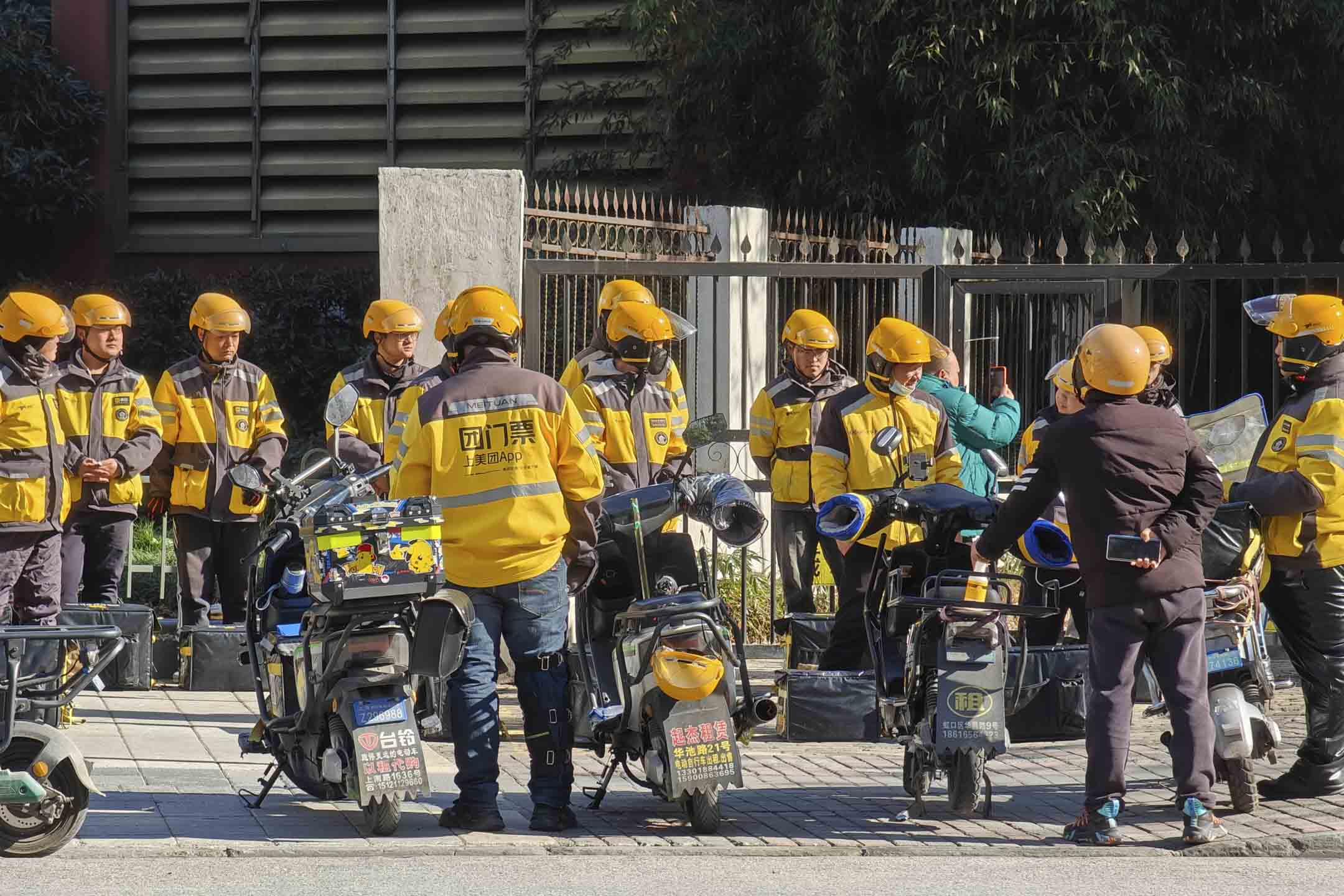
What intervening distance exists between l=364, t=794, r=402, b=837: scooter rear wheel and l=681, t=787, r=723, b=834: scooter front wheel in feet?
3.34

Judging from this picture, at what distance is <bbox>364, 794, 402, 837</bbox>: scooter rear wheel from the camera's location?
666 centimetres

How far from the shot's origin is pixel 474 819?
6895 millimetres

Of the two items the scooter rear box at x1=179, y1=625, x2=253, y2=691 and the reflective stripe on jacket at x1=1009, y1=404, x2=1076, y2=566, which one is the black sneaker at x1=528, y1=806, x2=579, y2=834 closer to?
the reflective stripe on jacket at x1=1009, y1=404, x2=1076, y2=566

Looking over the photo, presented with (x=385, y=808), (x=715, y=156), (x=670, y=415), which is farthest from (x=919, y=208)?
(x=385, y=808)

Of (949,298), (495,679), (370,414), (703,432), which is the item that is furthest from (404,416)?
(949,298)

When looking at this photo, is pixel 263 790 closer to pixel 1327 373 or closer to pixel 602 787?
pixel 602 787

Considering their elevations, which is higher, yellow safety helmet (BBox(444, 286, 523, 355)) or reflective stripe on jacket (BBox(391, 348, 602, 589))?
yellow safety helmet (BBox(444, 286, 523, 355))

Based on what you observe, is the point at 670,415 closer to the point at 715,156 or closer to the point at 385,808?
the point at 385,808

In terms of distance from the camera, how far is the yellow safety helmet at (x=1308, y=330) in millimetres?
7340

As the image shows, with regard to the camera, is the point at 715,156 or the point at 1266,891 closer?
the point at 1266,891

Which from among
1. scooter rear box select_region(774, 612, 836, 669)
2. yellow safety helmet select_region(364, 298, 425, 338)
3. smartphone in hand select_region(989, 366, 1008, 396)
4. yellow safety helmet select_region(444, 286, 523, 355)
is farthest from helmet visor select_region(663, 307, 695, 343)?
yellow safety helmet select_region(444, 286, 523, 355)

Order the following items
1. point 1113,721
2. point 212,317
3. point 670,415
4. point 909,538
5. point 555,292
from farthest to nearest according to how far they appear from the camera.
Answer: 1. point 555,292
2. point 212,317
3. point 670,415
4. point 909,538
5. point 1113,721

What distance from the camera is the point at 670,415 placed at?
9.48 meters

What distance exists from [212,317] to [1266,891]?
6318mm
